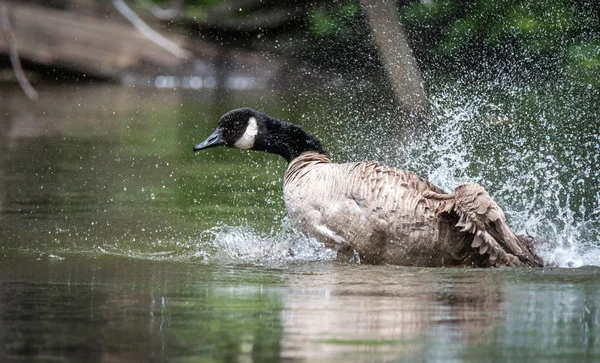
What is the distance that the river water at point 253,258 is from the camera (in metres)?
5.05

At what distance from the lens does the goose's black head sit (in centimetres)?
943

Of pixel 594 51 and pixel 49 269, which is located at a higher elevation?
pixel 594 51

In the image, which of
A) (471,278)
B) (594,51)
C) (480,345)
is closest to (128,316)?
(480,345)

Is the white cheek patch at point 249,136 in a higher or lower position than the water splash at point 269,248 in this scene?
higher

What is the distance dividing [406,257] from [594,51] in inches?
498

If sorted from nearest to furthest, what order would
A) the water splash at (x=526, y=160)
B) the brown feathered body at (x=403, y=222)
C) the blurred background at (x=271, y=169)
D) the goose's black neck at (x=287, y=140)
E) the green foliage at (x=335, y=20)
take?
the blurred background at (x=271, y=169) → the brown feathered body at (x=403, y=222) → the goose's black neck at (x=287, y=140) → the water splash at (x=526, y=160) → the green foliage at (x=335, y=20)

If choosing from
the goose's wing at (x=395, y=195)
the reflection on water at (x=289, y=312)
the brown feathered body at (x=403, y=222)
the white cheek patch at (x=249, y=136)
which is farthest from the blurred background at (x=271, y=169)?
the white cheek patch at (x=249, y=136)

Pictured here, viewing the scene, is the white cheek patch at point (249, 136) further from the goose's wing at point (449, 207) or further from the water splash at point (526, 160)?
the water splash at point (526, 160)

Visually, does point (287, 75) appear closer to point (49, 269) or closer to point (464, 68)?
point (464, 68)

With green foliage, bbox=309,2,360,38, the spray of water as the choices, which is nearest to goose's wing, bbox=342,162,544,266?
the spray of water

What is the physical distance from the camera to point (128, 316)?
5664 mm

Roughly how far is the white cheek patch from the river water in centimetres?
76

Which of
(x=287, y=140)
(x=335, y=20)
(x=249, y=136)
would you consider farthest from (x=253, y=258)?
(x=335, y=20)

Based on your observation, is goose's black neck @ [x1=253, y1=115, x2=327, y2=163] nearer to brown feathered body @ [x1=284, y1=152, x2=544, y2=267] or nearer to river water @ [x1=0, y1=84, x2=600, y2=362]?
river water @ [x1=0, y1=84, x2=600, y2=362]
